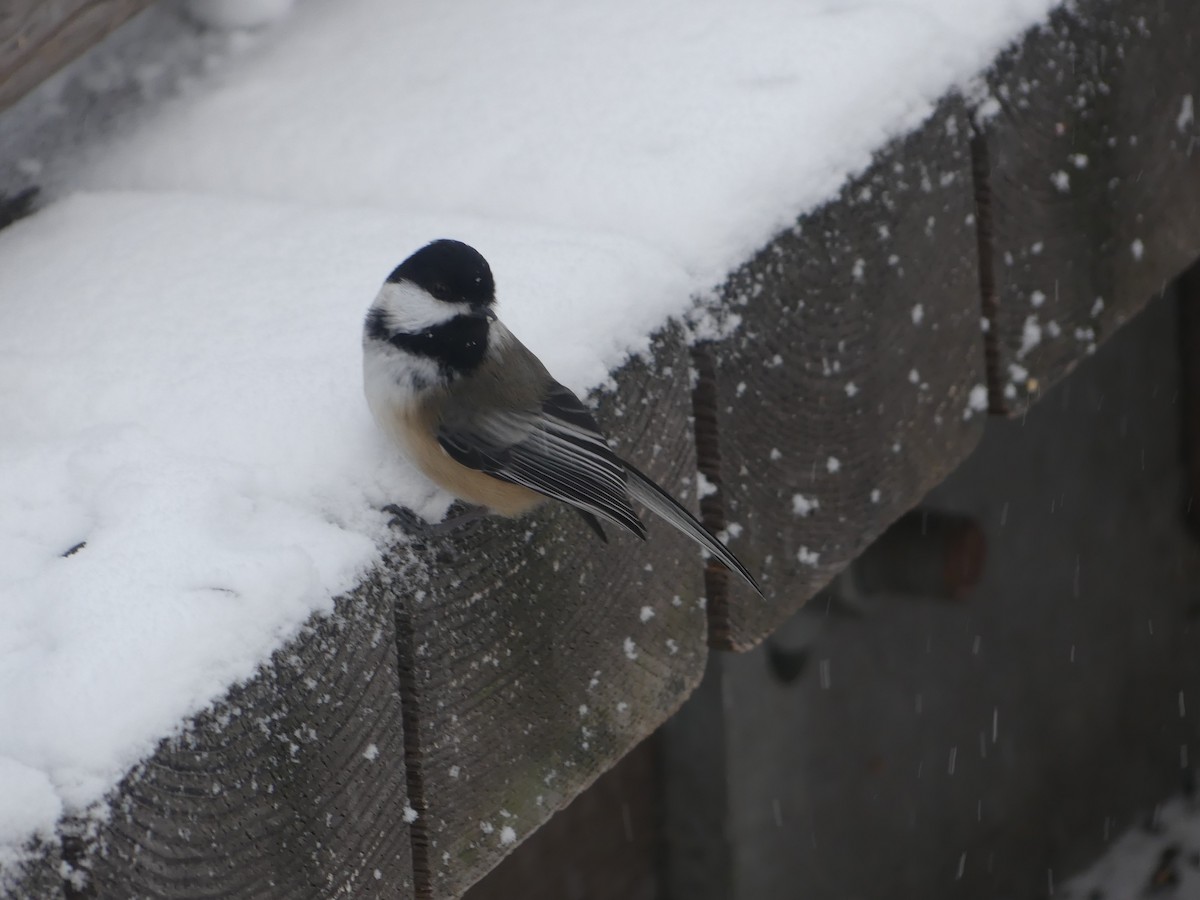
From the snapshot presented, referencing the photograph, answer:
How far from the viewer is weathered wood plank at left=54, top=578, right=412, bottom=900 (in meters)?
1.48

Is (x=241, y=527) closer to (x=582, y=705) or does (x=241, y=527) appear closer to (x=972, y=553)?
(x=582, y=705)

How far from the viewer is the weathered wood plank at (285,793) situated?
1.48 meters

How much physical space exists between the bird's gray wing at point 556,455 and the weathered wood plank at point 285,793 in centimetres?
34

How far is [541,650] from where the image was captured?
199 cm

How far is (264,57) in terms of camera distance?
324cm

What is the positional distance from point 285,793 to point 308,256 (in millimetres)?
1102

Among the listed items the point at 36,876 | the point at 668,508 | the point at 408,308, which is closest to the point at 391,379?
the point at 408,308

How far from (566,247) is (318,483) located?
0.66 meters

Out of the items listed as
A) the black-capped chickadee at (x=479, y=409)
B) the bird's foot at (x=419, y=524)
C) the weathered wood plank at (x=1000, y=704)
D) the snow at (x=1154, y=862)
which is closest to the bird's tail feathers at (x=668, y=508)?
the black-capped chickadee at (x=479, y=409)

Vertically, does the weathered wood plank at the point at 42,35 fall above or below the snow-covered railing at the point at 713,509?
above

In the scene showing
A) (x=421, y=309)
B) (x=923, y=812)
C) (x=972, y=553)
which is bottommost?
(x=923, y=812)

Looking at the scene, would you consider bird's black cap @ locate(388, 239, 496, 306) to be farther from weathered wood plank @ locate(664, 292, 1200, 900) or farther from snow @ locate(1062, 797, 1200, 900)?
snow @ locate(1062, 797, 1200, 900)

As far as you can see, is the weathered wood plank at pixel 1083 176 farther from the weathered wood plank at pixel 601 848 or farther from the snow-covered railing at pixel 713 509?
the weathered wood plank at pixel 601 848

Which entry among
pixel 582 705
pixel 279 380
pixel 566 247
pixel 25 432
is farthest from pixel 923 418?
pixel 25 432
